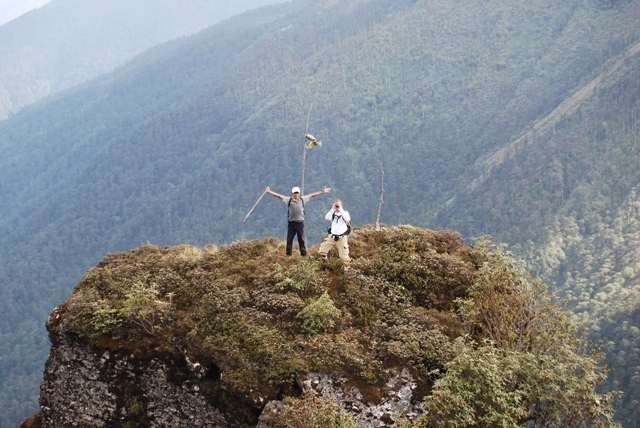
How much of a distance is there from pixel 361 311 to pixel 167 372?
5160 mm

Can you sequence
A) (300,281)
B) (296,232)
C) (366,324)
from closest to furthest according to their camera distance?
1. (366,324)
2. (300,281)
3. (296,232)

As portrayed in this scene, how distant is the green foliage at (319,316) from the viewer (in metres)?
15.3

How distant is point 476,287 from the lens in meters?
16.6

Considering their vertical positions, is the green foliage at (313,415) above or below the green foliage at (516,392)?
below

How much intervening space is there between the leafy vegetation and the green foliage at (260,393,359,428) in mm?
28

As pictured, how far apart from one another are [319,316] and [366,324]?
4.05 ft

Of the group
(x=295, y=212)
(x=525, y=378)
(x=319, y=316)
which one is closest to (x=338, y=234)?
(x=295, y=212)

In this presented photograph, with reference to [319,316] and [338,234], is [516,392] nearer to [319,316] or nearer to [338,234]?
[319,316]

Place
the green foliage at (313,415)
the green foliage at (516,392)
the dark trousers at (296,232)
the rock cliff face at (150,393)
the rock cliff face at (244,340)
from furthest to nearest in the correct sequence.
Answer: the dark trousers at (296,232) < the rock cliff face at (244,340) < the rock cliff face at (150,393) < the green foliage at (313,415) < the green foliage at (516,392)

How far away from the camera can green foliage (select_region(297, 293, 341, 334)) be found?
15.3m

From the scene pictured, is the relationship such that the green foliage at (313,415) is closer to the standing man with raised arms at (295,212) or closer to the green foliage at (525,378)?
the green foliage at (525,378)

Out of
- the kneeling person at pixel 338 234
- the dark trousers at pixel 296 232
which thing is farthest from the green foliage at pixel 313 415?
the dark trousers at pixel 296 232

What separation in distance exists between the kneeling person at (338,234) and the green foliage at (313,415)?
5535 millimetres

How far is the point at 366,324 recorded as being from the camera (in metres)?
15.7
